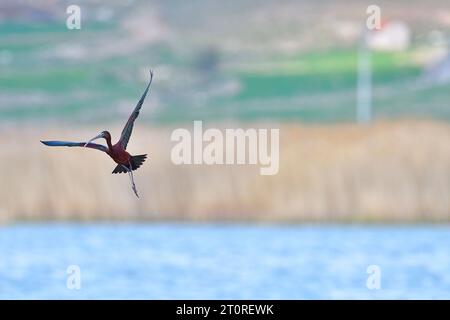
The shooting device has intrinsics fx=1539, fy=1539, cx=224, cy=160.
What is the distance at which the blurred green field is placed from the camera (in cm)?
5369

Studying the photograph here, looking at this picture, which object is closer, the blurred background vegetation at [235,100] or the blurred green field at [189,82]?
the blurred background vegetation at [235,100]

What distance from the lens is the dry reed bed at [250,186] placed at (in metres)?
24.5

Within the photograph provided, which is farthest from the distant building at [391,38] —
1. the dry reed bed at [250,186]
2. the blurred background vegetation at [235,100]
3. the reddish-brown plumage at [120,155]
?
the reddish-brown plumage at [120,155]

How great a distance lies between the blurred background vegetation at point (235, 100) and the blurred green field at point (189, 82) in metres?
0.10

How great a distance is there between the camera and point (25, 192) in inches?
976

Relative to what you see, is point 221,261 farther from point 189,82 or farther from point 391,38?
point 391,38

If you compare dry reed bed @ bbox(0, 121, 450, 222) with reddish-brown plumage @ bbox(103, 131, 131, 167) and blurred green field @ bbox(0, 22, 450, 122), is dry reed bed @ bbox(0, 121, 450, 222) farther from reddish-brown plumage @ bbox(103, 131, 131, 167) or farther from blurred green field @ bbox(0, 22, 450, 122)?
blurred green field @ bbox(0, 22, 450, 122)

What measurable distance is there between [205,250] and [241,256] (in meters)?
0.65

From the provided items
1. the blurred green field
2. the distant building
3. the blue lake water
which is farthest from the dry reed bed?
the distant building

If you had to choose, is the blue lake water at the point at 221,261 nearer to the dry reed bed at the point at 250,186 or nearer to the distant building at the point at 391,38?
the dry reed bed at the point at 250,186
